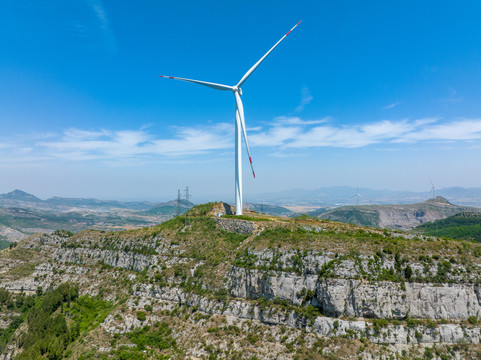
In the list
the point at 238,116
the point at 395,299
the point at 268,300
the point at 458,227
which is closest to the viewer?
the point at 395,299

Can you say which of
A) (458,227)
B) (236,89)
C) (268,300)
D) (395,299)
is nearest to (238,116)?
(236,89)

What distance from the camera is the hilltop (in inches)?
1692

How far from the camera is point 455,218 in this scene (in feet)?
600

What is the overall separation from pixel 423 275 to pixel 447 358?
39.0 ft

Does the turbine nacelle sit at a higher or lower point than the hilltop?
higher

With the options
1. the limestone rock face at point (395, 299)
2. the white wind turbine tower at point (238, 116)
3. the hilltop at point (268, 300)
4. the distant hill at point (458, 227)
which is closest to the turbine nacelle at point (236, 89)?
the white wind turbine tower at point (238, 116)

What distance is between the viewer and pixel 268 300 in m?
52.6

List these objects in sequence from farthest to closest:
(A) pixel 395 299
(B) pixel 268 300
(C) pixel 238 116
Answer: (C) pixel 238 116 < (B) pixel 268 300 < (A) pixel 395 299

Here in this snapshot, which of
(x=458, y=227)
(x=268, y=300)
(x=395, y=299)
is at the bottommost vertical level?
(x=268, y=300)

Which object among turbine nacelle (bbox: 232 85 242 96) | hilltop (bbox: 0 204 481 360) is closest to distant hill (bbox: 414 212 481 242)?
hilltop (bbox: 0 204 481 360)

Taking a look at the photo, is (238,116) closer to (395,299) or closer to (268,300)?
Answer: (268,300)

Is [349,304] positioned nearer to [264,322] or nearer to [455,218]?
[264,322]

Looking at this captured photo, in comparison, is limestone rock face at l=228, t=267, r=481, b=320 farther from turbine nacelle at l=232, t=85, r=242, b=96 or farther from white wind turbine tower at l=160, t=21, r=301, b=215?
turbine nacelle at l=232, t=85, r=242, b=96

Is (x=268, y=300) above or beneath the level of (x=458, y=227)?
beneath
